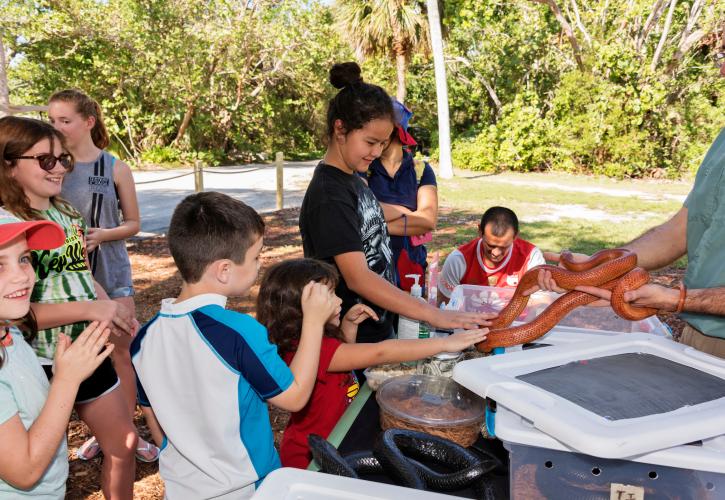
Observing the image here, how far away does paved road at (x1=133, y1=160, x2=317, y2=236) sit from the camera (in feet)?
36.4

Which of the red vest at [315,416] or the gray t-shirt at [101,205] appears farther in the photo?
the gray t-shirt at [101,205]

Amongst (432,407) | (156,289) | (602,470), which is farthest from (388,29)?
(602,470)

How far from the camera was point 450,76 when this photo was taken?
83.9 ft

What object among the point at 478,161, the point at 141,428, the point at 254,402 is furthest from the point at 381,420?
the point at 478,161

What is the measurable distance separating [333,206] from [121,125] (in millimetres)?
22353

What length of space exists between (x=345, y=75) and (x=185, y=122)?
21.8m

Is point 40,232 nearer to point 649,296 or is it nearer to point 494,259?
point 649,296

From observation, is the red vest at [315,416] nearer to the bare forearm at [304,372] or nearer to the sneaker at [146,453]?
the bare forearm at [304,372]

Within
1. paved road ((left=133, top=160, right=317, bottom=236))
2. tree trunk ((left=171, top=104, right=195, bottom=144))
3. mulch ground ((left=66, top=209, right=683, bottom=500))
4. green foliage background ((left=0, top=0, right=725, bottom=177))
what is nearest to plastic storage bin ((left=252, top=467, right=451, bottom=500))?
mulch ground ((left=66, top=209, right=683, bottom=500))

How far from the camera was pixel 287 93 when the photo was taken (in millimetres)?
27438

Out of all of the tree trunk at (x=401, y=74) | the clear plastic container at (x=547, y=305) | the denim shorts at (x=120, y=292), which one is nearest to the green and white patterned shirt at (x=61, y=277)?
the denim shorts at (x=120, y=292)

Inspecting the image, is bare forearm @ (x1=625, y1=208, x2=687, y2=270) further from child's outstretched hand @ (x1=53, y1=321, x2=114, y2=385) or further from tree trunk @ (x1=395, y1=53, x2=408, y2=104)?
tree trunk @ (x1=395, y1=53, x2=408, y2=104)

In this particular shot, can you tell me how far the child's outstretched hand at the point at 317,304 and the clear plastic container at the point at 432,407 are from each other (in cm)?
35

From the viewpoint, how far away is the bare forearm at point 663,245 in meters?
2.21
